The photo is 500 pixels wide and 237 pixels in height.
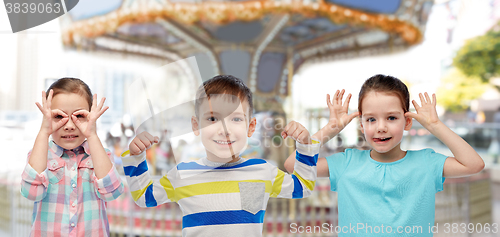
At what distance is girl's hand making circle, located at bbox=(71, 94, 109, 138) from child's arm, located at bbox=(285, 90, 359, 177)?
56cm

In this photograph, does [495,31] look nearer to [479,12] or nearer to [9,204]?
[479,12]

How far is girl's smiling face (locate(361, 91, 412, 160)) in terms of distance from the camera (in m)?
1.00

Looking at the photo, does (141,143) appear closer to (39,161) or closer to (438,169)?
(39,161)

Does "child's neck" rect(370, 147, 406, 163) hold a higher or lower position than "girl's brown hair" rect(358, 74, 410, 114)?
lower

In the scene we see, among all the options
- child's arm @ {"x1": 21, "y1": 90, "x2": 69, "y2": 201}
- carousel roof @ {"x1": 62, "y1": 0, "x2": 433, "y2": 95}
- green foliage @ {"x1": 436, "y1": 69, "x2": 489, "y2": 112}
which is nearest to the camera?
child's arm @ {"x1": 21, "y1": 90, "x2": 69, "y2": 201}

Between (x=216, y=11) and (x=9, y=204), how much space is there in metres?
2.42

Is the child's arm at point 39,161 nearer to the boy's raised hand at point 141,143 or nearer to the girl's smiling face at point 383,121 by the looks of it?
the boy's raised hand at point 141,143

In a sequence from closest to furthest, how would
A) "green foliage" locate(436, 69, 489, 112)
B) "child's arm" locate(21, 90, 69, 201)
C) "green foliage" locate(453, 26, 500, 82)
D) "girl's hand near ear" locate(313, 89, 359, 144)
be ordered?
"child's arm" locate(21, 90, 69, 201)
"girl's hand near ear" locate(313, 89, 359, 144)
"green foliage" locate(453, 26, 500, 82)
"green foliage" locate(436, 69, 489, 112)

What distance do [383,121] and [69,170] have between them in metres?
0.90

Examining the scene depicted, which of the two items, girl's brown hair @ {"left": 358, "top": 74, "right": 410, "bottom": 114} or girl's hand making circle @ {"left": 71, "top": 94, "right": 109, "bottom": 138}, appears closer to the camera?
girl's hand making circle @ {"left": 71, "top": 94, "right": 109, "bottom": 138}

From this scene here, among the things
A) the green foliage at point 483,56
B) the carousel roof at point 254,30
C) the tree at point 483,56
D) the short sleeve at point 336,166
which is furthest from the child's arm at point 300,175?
the green foliage at point 483,56

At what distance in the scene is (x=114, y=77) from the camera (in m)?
2.50

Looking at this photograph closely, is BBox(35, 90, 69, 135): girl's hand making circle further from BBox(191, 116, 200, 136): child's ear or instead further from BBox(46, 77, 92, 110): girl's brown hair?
BBox(191, 116, 200, 136): child's ear

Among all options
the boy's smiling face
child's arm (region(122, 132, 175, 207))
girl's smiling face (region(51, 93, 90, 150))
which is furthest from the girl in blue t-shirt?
girl's smiling face (region(51, 93, 90, 150))
